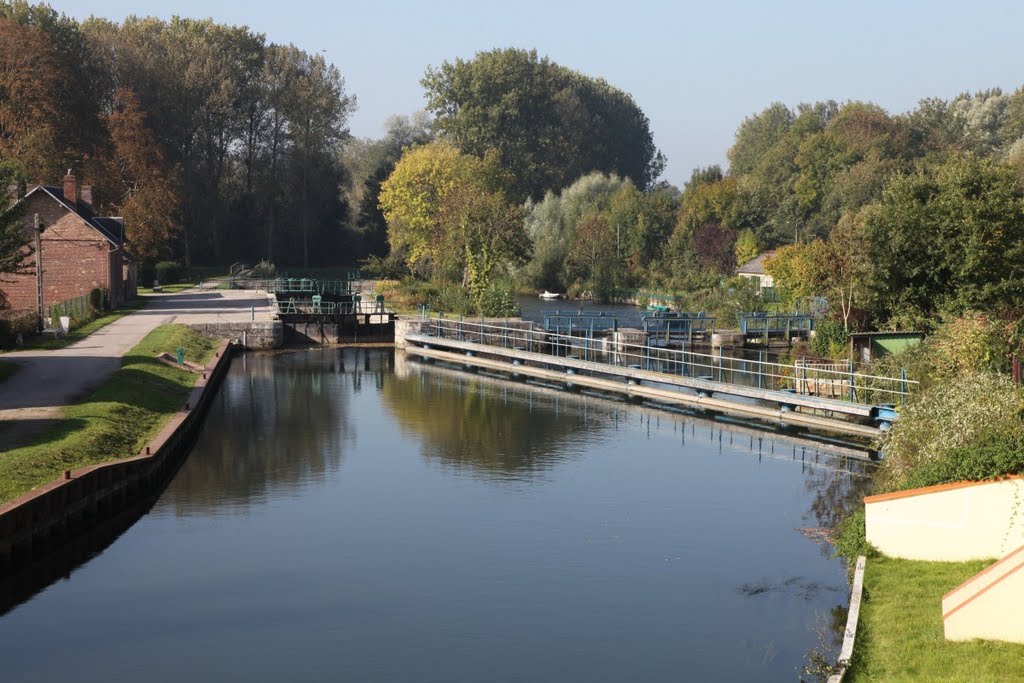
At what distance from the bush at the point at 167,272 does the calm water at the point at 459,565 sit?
181 ft

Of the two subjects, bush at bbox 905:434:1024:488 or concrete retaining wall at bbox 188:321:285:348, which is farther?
concrete retaining wall at bbox 188:321:285:348

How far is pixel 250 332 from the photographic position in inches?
2344

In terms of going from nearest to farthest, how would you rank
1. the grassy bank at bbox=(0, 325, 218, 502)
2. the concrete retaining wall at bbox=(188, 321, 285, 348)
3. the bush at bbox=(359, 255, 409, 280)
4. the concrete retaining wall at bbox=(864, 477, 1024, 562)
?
the concrete retaining wall at bbox=(864, 477, 1024, 562) < the grassy bank at bbox=(0, 325, 218, 502) < the concrete retaining wall at bbox=(188, 321, 285, 348) < the bush at bbox=(359, 255, 409, 280)

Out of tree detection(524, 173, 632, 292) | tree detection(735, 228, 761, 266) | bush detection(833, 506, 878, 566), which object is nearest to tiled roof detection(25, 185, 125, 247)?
tree detection(524, 173, 632, 292)

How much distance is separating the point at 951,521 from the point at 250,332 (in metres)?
45.0

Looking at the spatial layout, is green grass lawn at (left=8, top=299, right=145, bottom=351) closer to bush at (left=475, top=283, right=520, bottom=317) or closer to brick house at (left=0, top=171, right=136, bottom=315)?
brick house at (left=0, top=171, right=136, bottom=315)

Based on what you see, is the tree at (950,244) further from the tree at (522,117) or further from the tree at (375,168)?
the tree at (522,117)

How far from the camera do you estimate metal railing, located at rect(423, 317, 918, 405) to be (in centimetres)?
3609

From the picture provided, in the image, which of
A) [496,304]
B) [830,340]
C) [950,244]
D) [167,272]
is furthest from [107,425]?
[167,272]

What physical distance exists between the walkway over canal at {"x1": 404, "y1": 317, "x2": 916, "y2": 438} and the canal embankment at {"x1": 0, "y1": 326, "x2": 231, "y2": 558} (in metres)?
14.7

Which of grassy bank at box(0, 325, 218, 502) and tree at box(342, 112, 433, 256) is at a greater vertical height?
tree at box(342, 112, 433, 256)

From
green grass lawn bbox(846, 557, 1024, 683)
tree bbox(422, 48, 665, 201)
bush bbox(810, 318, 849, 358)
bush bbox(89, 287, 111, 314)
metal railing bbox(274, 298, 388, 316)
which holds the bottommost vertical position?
green grass lawn bbox(846, 557, 1024, 683)

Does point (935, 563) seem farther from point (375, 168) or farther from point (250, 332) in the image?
point (375, 168)

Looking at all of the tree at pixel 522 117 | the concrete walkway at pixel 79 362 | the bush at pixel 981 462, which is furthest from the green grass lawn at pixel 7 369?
the tree at pixel 522 117
